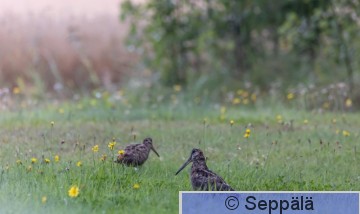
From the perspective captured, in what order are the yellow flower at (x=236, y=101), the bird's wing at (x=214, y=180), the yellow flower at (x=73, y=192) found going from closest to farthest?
the yellow flower at (x=73, y=192), the bird's wing at (x=214, y=180), the yellow flower at (x=236, y=101)

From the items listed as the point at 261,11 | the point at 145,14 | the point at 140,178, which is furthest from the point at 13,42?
the point at 140,178

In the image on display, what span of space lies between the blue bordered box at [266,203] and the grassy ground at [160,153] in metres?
0.23

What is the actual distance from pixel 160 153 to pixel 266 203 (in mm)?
2542

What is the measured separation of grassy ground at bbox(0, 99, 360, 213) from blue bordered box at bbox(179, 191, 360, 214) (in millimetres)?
232

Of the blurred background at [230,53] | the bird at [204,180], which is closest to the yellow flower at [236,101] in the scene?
the blurred background at [230,53]

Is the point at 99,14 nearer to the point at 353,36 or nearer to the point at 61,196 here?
the point at 353,36

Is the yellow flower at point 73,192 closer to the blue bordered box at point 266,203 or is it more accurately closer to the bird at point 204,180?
the blue bordered box at point 266,203

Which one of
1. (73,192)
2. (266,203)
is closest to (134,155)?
(73,192)

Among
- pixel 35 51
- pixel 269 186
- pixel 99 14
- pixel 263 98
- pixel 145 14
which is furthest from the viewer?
pixel 99 14

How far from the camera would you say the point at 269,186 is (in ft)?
21.3

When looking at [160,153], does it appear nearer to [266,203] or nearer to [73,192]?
[73,192]

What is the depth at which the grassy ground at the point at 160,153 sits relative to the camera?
19.4 ft

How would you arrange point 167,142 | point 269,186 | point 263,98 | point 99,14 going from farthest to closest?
point 99,14
point 263,98
point 167,142
point 269,186

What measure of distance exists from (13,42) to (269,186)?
33.8ft
